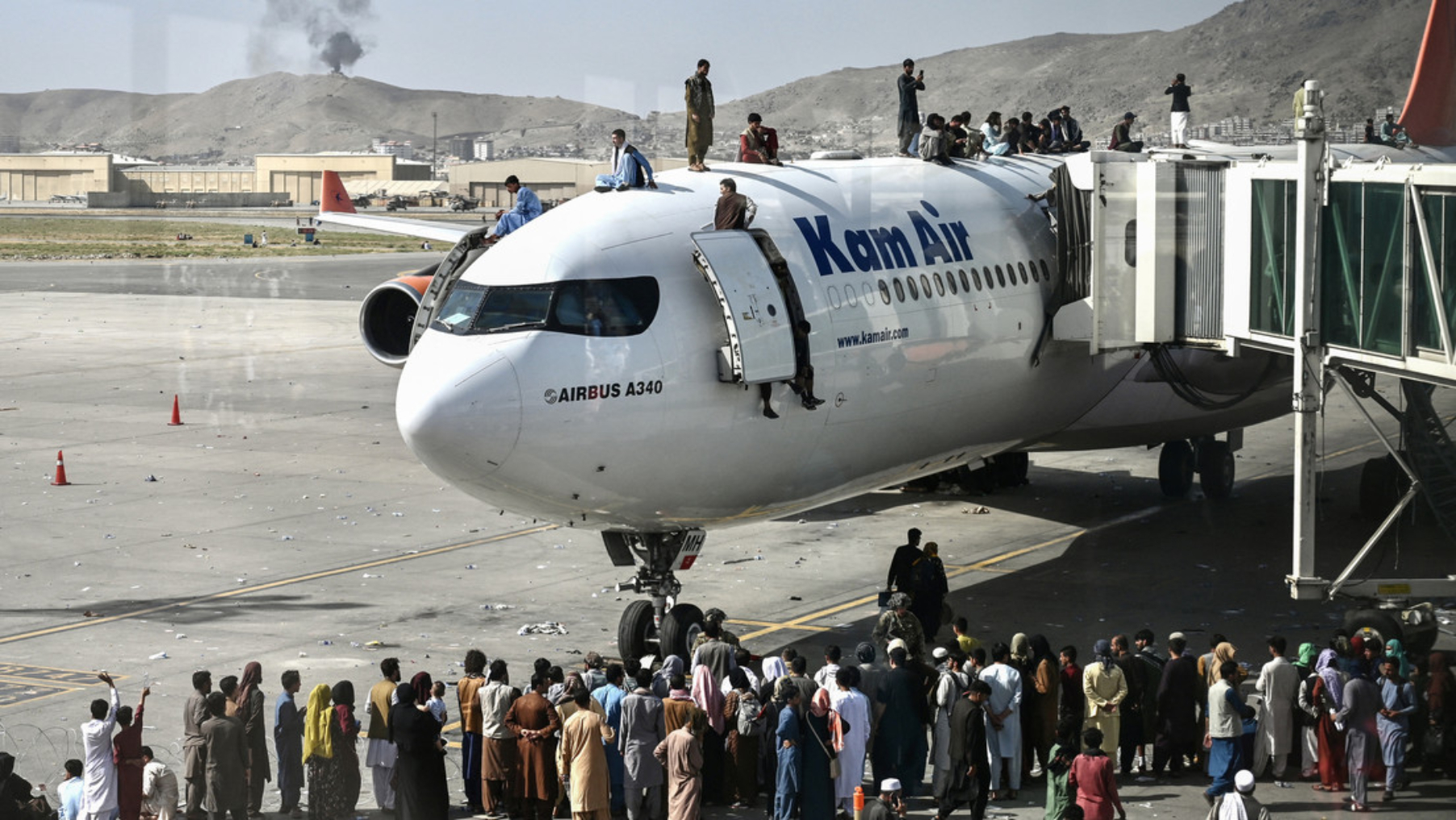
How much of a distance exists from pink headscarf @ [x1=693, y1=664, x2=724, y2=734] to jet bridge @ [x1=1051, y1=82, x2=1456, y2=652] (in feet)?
20.2

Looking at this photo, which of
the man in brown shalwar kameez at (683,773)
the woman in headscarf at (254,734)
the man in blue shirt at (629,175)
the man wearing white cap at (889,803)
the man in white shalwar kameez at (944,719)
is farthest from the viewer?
the man in blue shirt at (629,175)

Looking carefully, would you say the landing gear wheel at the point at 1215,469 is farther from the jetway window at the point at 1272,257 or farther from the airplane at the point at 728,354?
the jetway window at the point at 1272,257

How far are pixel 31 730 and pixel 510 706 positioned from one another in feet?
18.1

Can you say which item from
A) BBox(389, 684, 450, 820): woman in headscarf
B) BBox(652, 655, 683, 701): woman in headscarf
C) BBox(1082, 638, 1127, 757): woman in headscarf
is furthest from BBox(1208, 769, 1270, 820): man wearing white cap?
BBox(389, 684, 450, 820): woman in headscarf

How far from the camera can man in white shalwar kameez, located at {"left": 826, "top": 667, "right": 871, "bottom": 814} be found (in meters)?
15.4

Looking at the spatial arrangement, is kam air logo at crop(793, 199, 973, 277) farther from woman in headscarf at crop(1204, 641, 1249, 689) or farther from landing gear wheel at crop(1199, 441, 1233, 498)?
landing gear wheel at crop(1199, 441, 1233, 498)

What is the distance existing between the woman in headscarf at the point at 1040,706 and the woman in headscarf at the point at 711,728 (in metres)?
2.92

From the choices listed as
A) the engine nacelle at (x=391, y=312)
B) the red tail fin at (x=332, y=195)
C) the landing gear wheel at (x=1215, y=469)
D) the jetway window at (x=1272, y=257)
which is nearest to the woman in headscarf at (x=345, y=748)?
the jetway window at (x=1272, y=257)

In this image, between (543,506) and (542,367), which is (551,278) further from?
(543,506)

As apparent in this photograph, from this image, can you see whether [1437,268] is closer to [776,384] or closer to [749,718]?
[776,384]

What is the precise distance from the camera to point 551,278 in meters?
18.0

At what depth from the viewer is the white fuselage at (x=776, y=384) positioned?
17453mm

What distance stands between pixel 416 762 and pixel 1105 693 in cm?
640

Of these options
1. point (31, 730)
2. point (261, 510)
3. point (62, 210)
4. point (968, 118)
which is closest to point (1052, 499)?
point (968, 118)
